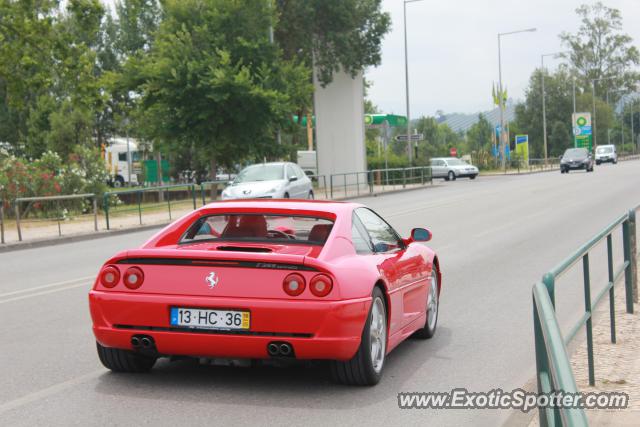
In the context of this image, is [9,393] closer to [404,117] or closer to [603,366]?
[603,366]

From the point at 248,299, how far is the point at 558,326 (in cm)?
322

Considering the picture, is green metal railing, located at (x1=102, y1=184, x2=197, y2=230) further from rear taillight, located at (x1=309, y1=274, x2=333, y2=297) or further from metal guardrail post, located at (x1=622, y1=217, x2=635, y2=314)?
rear taillight, located at (x1=309, y1=274, x2=333, y2=297)

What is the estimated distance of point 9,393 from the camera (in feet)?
21.9

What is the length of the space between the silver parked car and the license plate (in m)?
21.6

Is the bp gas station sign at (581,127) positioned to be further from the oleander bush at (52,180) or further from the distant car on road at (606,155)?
the oleander bush at (52,180)

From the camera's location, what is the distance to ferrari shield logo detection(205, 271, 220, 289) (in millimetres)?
6438

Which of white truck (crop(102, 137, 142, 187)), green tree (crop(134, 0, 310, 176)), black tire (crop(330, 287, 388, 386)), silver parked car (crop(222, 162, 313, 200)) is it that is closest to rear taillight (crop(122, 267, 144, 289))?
black tire (crop(330, 287, 388, 386))

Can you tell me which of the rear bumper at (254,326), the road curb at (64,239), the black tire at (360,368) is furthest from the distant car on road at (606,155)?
the rear bumper at (254,326)

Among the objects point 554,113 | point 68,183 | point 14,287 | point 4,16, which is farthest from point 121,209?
point 554,113

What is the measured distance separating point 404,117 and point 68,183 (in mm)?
33936

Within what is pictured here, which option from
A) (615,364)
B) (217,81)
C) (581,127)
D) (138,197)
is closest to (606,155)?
(581,127)

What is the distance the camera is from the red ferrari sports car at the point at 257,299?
6.31 meters

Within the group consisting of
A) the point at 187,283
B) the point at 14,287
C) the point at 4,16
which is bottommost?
the point at 14,287

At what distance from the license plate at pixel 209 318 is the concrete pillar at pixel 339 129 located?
42.5m
